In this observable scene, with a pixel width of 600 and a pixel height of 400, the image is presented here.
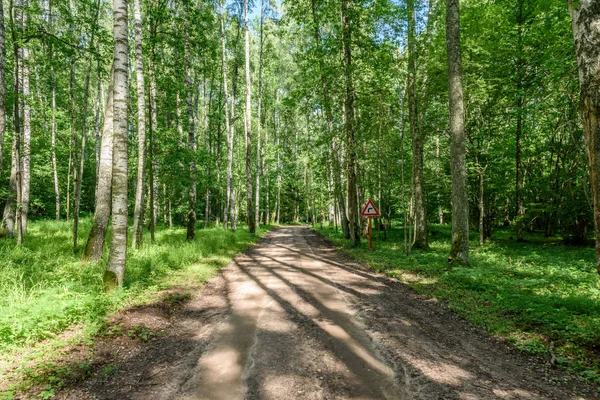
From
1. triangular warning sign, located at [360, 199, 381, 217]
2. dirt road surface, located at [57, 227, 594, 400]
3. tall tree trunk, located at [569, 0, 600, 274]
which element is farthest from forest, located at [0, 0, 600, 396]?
triangular warning sign, located at [360, 199, 381, 217]

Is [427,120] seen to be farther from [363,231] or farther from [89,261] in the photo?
[89,261]

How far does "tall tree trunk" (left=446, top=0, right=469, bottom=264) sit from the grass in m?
7.82

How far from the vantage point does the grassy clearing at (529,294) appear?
4059 millimetres

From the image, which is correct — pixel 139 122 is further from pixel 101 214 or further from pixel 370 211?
pixel 370 211

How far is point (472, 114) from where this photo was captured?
14.4 meters

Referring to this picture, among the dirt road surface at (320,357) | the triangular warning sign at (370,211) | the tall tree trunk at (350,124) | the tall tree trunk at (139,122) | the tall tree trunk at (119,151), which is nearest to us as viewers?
the dirt road surface at (320,357)

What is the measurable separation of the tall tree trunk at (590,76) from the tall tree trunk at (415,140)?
9.04 meters

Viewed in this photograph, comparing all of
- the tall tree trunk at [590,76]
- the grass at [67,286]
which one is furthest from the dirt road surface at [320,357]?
the tall tree trunk at [590,76]

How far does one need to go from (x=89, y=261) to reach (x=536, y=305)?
10563 millimetres

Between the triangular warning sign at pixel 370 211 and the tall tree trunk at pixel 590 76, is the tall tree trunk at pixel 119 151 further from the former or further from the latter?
the triangular warning sign at pixel 370 211

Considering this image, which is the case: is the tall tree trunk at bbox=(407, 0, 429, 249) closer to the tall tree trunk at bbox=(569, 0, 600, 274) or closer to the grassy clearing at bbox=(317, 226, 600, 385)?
the grassy clearing at bbox=(317, 226, 600, 385)

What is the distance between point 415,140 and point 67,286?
13.0m

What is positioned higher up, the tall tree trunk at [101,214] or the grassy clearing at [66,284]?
the tall tree trunk at [101,214]

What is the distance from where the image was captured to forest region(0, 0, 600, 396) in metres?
4.93
